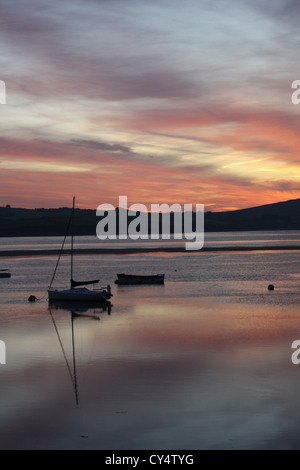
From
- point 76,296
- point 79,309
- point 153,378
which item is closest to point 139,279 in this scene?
point 76,296

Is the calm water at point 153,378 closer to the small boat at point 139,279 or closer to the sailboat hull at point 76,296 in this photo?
the sailboat hull at point 76,296

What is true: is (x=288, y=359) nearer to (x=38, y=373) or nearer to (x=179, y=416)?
(x=179, y=416)

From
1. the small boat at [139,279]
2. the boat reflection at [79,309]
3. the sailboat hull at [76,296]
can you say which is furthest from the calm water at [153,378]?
the small boat at [139,279]

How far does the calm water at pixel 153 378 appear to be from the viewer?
16750 mm

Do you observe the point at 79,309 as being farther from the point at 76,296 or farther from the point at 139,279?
the point at 139,279

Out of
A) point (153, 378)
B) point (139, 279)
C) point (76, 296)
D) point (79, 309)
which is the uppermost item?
point (139, 279)

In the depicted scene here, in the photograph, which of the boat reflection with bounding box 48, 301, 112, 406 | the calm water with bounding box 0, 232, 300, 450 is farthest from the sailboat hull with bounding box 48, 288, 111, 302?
the calm water with bounding box 0, 232, 300, 450

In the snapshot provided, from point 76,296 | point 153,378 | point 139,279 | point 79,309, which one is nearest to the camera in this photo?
point 153,378

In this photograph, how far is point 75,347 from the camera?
99.0ft

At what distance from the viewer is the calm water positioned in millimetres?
16750

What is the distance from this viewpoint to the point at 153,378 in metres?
23.1
